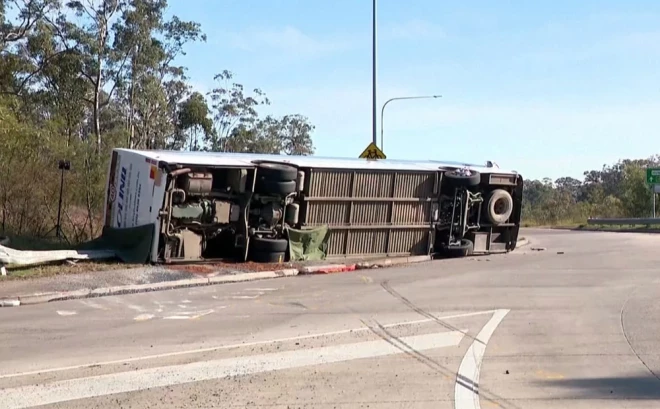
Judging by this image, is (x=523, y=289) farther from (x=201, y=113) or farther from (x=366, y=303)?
(x=201, y=113)

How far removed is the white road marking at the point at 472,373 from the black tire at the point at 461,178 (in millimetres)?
10359

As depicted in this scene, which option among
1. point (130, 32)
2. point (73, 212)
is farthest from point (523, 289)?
point (130, 32)

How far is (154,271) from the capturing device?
1547 centimetres

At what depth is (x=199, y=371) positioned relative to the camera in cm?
779

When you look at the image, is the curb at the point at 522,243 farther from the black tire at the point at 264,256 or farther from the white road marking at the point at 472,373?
the white road marking at the point at 472,373

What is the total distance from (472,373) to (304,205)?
11031 millimetres

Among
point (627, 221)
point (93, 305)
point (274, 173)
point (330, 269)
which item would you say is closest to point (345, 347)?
point (93, 305)

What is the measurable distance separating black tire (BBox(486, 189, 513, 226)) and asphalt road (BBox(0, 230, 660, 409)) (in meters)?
6.35

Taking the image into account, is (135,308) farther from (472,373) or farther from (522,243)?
(522,243)

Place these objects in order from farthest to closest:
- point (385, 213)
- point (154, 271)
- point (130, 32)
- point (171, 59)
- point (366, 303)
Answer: point (171, 59) < point (130, 32) < point (385, 213) < point (154, 271) < point (366, 303)

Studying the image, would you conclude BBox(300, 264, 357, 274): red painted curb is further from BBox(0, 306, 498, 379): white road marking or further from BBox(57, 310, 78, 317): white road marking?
BBox(57, 310, 78, 317): white road marking

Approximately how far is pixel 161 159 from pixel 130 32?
2603 cm

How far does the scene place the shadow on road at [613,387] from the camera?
7156 mm

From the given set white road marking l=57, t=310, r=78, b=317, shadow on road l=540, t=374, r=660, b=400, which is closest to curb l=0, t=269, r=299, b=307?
white road marking l=57, t=310, r=78, b=317
